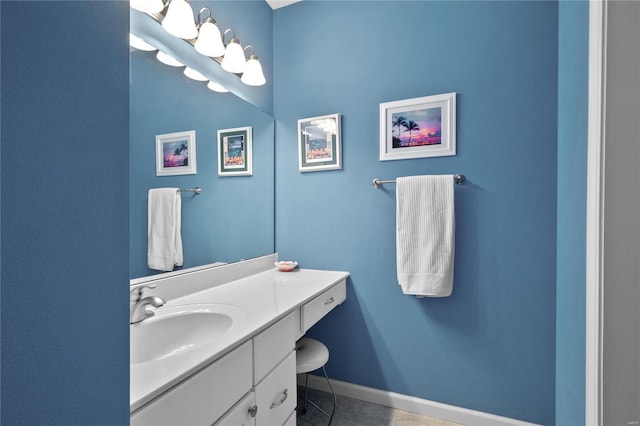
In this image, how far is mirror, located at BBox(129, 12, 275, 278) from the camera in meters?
1.13

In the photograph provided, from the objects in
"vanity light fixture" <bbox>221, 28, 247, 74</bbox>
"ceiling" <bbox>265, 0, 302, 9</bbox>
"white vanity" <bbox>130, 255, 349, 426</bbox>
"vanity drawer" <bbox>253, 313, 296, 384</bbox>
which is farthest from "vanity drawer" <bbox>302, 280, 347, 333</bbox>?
"ceiling" <bbox>265, 0, 302, 9</bbox>

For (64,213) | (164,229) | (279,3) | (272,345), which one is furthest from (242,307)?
(279,3)

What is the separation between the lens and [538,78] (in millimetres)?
1442

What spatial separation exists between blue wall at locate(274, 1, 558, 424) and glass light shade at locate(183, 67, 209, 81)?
635mm

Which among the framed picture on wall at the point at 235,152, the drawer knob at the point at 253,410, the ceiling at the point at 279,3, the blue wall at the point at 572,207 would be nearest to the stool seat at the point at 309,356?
the drawer knob at the point at 253,410

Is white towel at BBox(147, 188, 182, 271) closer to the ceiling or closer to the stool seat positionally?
the stool seat

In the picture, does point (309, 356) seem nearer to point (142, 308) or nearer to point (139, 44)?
point (142, 308)

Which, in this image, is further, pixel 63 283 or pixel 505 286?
pixel 505 286

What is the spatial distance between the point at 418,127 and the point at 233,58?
41.9 inches

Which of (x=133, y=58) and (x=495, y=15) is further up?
(x=495, y=15)

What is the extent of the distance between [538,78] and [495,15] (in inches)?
15.8

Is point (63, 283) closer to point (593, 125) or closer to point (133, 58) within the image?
point (593, 125)

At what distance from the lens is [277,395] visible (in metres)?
1.06

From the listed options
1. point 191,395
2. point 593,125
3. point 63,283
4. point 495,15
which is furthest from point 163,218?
point 495,15
